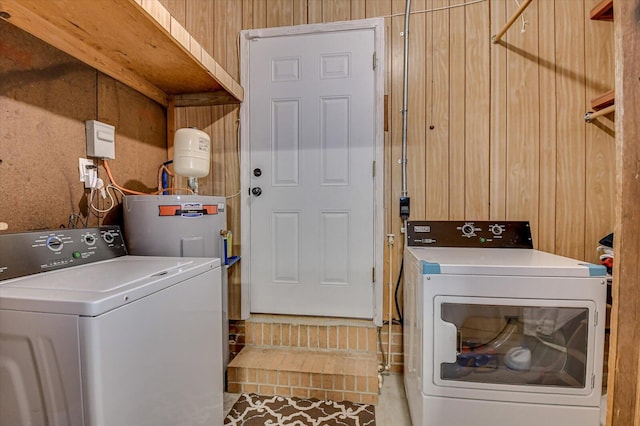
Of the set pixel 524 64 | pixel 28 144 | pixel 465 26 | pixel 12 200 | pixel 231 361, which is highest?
pixel 465 26

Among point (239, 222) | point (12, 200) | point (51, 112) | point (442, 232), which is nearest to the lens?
point (12, 200)

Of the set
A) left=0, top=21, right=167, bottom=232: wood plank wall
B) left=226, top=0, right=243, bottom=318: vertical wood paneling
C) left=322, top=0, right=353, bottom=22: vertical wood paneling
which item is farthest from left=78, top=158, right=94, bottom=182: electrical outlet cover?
left=322, top=0, right=353, bottom=22: vertical wood paneling

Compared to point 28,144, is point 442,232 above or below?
below

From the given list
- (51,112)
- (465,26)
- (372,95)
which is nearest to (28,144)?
(51,112)

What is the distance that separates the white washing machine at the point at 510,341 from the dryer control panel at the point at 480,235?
46cm

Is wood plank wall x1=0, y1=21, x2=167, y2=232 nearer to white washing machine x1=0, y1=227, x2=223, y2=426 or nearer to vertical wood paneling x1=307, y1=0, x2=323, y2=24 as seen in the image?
white washing machine x1=0, y1=227, x2=223, y2=426

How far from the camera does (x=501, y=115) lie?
1.86 meters

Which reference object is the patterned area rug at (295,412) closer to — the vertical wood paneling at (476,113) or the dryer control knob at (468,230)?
the dryer control knob at (468,230)

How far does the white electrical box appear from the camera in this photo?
1392 mm

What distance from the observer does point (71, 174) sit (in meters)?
1.33

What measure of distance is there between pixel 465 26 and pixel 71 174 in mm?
2431

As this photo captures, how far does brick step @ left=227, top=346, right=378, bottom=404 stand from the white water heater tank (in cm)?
123

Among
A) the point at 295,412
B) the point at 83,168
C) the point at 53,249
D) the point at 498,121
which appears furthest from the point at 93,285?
the point at 498,121

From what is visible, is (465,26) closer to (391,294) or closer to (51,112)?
(391,294)
